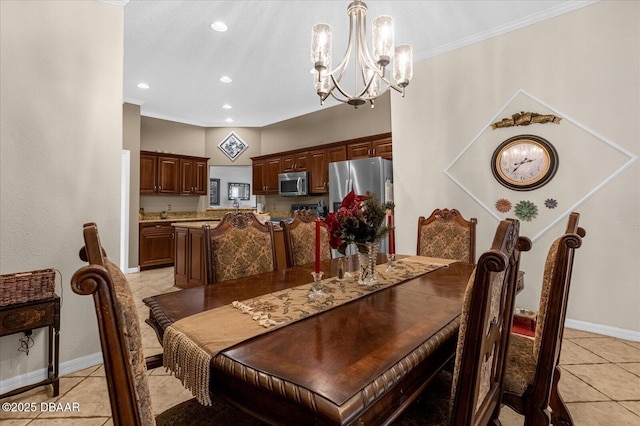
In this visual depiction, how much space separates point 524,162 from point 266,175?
14.8 ft

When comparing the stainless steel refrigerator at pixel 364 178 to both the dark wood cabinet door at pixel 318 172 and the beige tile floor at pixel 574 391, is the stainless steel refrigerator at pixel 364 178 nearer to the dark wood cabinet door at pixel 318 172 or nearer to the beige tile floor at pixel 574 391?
the dark wood cabinet door at pixel 318 172

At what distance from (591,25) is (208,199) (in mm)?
6283

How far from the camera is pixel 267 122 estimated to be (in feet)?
22.0

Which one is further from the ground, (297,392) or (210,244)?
(210,244)

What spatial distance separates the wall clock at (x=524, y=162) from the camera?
114 inches

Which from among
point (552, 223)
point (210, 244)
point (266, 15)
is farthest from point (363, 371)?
point (266, 15)

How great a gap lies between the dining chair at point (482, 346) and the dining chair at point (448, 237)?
1.39 m

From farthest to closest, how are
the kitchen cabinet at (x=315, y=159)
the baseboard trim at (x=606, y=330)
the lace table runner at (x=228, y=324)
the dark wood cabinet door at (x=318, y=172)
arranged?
1. the dark wood cabinet door at (x=318, y=172)
2. the kitchen cabinet at (x=315, y=159)
3. the baseboard trim at (x=606, y=330)
4. the lace table runner at (x=228, y=324)

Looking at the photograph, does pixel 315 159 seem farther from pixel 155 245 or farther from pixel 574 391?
pixel 574 391

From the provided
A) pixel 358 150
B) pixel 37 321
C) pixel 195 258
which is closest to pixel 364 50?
pixel 358 150

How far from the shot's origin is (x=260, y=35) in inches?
128

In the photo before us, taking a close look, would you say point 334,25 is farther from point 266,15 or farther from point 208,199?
point 208,199

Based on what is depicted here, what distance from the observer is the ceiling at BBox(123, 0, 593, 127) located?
2.79 meters

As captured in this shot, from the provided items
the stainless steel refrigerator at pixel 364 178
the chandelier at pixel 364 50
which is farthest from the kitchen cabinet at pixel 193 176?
the chandelier at pixel 364 50
